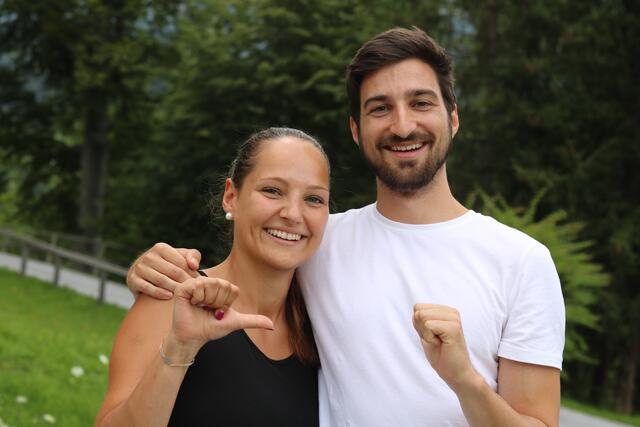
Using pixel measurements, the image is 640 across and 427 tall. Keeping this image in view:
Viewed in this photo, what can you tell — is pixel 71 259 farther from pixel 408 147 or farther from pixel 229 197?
pixel 408 147

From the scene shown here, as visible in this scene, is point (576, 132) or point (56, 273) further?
point (576, 132)

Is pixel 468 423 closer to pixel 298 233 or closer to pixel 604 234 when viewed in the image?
pixel 298 233

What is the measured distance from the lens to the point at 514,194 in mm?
21031

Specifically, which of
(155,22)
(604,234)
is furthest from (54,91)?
(604,234)

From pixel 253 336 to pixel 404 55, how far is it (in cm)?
121

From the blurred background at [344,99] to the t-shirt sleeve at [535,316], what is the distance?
1602 cm

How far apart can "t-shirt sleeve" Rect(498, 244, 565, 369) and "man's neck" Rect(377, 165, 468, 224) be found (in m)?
0.39

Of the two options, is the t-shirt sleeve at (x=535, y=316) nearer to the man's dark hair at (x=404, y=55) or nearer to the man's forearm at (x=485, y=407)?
the man's forearm at (x=485, y=407)

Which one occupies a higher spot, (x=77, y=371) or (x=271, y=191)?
(x=271, y=191)

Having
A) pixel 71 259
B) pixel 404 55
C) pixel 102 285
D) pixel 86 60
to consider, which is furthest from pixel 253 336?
pixel 86 60

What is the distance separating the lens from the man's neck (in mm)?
2953

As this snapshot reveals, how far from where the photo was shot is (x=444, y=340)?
228cm

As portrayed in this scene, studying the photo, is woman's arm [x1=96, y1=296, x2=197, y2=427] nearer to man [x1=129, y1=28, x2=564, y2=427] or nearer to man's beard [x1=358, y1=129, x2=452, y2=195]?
man [x1=129, y1=28, x2=564, y2=427]

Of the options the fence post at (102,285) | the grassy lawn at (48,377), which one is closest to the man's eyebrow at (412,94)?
the grassy lawn at (48,377)
